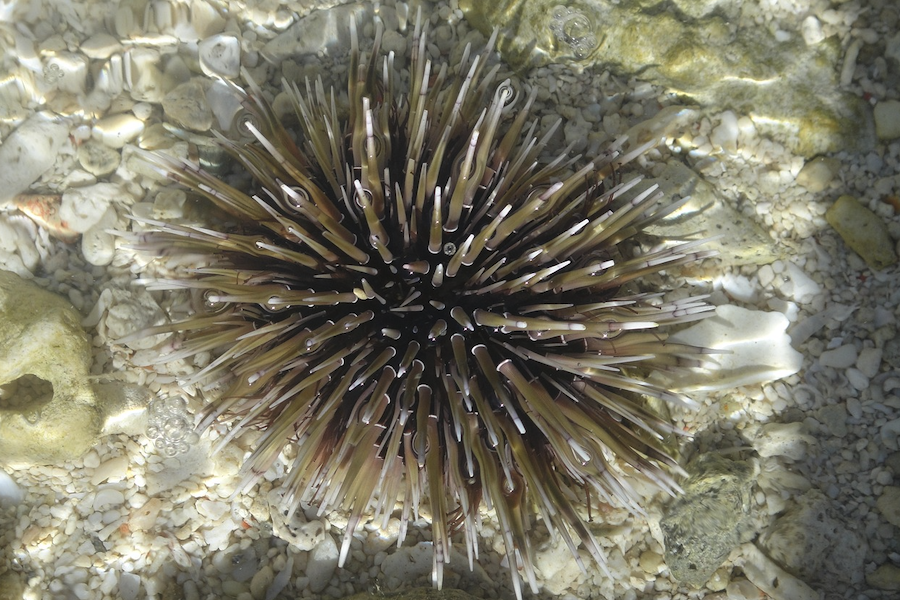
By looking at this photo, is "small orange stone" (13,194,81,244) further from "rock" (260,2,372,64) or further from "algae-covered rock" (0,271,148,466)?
"rock" (260,2,372,64)

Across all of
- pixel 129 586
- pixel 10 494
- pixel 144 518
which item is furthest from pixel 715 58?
pixel 10 494

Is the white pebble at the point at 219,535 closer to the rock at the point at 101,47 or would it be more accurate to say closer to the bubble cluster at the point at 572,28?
the rock at the point at 101,47

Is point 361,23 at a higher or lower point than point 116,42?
higher

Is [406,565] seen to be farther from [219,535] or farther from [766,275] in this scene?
[766,275]

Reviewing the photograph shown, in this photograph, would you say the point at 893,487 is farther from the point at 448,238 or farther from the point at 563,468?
the point at 448,238

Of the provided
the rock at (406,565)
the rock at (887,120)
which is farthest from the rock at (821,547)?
the rock at (887,120)

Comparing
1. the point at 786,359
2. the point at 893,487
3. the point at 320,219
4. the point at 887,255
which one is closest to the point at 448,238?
the point at 320,219

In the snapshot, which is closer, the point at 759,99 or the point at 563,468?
the point at 563,468
